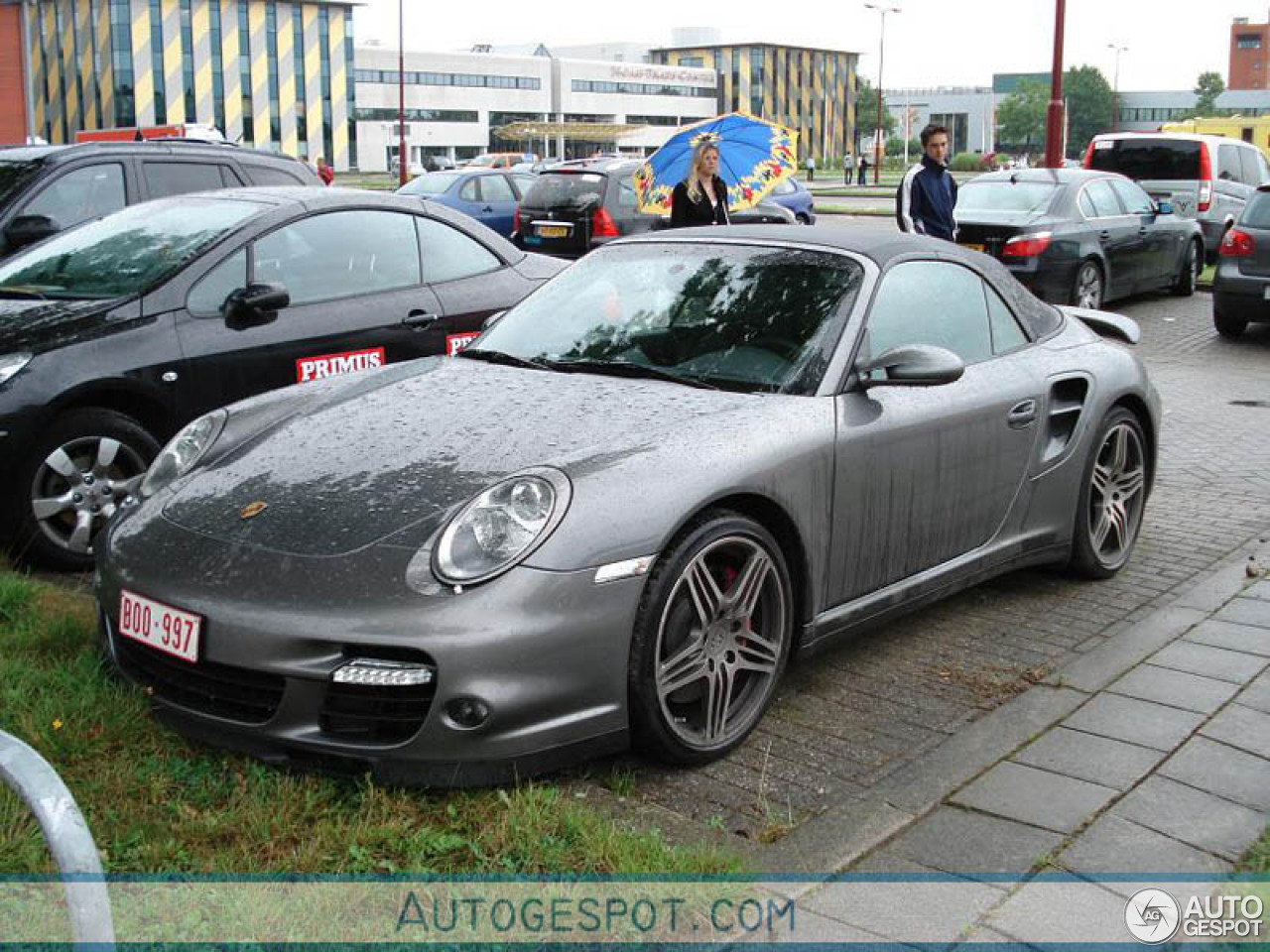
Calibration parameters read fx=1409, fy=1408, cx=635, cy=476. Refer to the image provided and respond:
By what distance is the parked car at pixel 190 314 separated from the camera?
5.66m

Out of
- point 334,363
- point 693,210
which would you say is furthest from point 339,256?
point 693,210

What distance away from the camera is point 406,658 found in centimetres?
336

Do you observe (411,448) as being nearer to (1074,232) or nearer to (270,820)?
(270,820)

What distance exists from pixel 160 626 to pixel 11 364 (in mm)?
2463

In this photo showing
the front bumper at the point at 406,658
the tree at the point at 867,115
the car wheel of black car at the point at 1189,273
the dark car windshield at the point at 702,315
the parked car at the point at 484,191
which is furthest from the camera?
the tree at the point at 867,115

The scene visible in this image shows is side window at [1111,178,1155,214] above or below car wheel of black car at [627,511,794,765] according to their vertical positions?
above

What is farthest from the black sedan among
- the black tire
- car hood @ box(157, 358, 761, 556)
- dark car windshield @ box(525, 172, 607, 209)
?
car hood @ box(157, 358, 761, 556)

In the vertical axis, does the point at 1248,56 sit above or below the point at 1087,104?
above

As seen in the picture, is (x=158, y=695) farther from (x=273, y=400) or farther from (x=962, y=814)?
(x=962, y=814)

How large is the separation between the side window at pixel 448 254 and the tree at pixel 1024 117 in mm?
127108

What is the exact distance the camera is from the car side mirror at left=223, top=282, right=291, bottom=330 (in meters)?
6.18

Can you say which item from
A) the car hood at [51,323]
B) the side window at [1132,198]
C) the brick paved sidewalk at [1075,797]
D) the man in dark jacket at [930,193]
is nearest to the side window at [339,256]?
the car hood at [51,323]

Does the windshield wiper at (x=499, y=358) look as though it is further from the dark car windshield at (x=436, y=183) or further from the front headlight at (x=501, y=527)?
the dark car windshield at (x=436, y=183)

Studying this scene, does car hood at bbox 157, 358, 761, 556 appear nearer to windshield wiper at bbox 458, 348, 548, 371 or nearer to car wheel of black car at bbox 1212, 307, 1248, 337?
windshield wiper at bbox 458, 348, 548, 371
